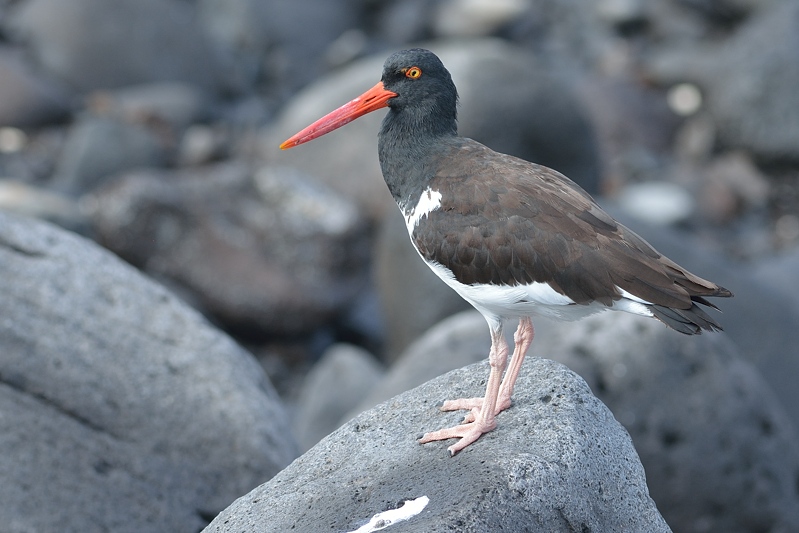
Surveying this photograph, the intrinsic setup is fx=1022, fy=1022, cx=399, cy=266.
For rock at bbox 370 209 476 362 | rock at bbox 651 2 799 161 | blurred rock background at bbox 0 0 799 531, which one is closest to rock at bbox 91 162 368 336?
blurred rock background at bbox 0 0 799 531

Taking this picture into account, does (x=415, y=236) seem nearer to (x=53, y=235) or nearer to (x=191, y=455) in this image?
(x=191, y=455)

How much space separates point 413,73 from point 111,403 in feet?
8.10

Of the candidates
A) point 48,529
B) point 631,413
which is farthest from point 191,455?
point 631,413

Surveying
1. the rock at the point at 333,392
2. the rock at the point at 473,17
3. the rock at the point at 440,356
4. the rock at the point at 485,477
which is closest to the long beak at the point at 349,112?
the rock at the point at 485,477

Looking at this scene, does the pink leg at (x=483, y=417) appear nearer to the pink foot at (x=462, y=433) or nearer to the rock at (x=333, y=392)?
the pink foot at (x=462, y=433)

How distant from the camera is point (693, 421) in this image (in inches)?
259

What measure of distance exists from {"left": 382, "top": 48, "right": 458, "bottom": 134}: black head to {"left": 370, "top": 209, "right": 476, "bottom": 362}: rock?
4580mm

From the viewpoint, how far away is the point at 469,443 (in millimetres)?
4633

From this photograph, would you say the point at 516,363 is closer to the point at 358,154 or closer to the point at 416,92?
the point at 416,92

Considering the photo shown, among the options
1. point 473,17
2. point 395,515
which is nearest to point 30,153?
point 473,17

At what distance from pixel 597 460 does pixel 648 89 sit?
48.1ft

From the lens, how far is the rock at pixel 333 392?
920 centimetres

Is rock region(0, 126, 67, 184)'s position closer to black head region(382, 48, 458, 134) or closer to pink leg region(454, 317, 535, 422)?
black head region(382, 48, 458, 134)

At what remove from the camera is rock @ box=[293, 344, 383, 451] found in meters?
9.20
